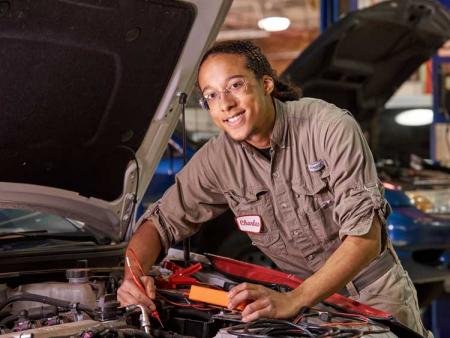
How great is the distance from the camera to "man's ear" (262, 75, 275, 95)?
7.45 feet

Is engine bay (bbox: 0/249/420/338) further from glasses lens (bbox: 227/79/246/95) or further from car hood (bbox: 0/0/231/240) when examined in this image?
glasses lens (bbox: 227/79/246/95)

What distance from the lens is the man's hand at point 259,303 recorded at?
1.81 metres

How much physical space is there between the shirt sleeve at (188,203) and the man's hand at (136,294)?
317 mm

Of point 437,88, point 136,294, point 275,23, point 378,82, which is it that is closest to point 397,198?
point 378,82

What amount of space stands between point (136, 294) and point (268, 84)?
77cm

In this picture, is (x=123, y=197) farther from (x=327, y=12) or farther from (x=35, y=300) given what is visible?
(x=327, y=12)

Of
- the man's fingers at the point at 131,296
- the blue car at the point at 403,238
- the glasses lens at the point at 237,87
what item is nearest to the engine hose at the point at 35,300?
the man's fingers at the point at 131,296

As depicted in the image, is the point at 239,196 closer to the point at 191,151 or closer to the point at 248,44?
the point at 248,44

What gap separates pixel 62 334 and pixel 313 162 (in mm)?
913

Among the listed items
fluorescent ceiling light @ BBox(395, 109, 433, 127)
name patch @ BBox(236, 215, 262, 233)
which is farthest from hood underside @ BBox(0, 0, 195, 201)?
Answer: fluorescent ceiling light @ BBox(395, 109, 433, 127)

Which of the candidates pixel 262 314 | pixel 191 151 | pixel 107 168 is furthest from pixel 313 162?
pixel 191 151

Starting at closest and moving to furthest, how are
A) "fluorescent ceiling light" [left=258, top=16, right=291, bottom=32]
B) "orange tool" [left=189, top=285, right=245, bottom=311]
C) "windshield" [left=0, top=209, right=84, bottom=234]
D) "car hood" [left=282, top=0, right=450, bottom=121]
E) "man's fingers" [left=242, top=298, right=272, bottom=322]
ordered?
"man's fingers" [left=242, top=298, right=272, bottom=322] → "orange tool" [left=189, top=285, right=245, bottom=311] → "windshield" [left=0, top=209, right=84, bottom=234] → "car hood" [left=282, top=0, right=450, bottom=121] → "fluorescent ceiling light" [left=258, top=16, right=291, bottom=32]

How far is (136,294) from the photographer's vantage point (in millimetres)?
2041

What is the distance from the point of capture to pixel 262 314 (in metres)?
1.81
